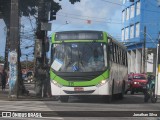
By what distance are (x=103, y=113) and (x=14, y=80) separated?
17.7 metres

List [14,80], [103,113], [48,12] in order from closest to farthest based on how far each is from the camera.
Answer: [103,113] < [14,80] < [48,12]

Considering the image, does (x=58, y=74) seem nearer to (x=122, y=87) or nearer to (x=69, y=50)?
(x=69, y=50)

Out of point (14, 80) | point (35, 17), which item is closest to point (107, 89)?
point (14, 80)

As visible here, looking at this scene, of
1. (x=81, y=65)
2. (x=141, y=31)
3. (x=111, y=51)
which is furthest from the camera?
(x=141, y=31)

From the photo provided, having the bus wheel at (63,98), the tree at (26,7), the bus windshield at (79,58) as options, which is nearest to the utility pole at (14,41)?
the tree at (26,7)

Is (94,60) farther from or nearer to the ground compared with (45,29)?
nearer to the ground

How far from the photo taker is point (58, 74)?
2228 centimetres

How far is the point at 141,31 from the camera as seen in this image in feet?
278

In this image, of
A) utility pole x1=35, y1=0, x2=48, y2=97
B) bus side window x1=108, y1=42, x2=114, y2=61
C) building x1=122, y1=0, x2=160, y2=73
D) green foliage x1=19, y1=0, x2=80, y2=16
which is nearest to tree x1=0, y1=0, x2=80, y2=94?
green foliage x1=19, y1=0, x2=80, y2=16

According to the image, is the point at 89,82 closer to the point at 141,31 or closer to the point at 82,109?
the point at 82,109

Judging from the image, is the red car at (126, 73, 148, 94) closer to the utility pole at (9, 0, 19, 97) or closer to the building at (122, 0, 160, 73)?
the utility pole at (9, 0, 19, 97)

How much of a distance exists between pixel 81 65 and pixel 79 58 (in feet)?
1.14

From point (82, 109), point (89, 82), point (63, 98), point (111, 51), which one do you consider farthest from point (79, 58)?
point (82, 109)

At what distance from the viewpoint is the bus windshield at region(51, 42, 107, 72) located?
2223cm
